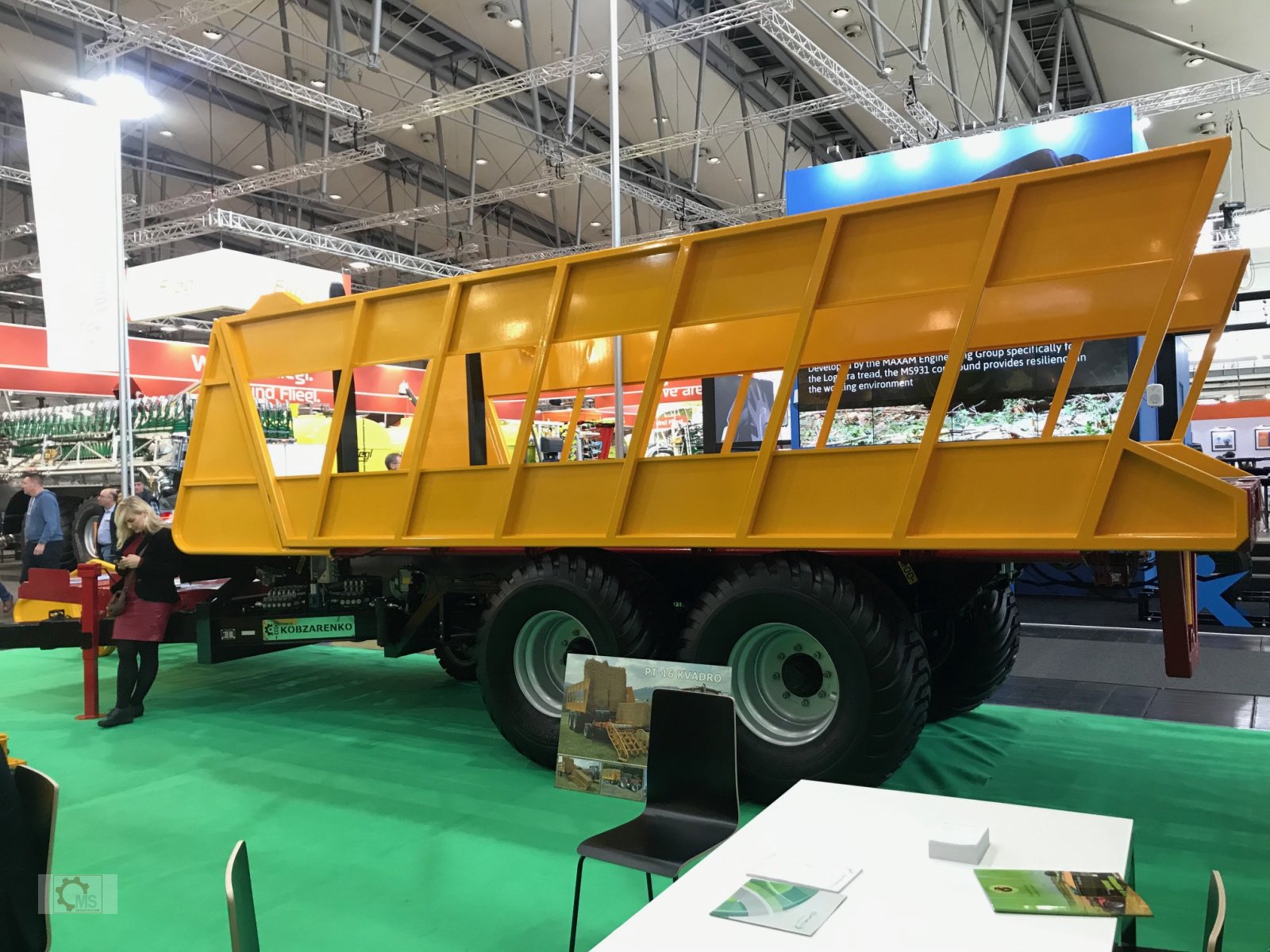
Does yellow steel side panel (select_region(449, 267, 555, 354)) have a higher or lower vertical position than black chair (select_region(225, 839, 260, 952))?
higher

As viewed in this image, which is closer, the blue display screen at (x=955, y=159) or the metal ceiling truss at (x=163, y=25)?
the blue display screen at (x=955, y=159)

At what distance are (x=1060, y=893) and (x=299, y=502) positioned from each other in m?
5.13

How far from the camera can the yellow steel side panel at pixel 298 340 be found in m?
5.90

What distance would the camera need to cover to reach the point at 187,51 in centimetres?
1247

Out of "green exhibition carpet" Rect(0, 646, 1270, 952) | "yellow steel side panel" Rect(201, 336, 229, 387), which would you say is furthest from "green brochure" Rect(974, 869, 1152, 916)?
"yellow steel side panel" Rect(201, 336, 229, 387)

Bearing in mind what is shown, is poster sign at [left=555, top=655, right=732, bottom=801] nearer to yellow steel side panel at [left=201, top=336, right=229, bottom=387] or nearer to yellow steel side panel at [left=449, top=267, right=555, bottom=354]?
yellow steel side panel at [left=449, top=267, right=555, bottom=354]

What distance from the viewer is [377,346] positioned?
584 cm

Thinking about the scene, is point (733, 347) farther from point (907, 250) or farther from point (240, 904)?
point (240, 904)

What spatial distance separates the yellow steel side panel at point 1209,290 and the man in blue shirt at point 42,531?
39.8 ft

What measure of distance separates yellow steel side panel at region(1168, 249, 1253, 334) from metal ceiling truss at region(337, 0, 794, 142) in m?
7.80

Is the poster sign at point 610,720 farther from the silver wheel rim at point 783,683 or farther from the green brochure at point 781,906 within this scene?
the green brochure at point 781,906

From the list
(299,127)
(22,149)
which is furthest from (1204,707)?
(22,149)

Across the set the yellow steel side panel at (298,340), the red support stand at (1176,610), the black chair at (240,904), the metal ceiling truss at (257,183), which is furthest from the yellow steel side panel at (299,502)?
the metal ceiling truss at (257,183)

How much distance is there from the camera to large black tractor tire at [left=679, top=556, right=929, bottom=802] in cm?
434
